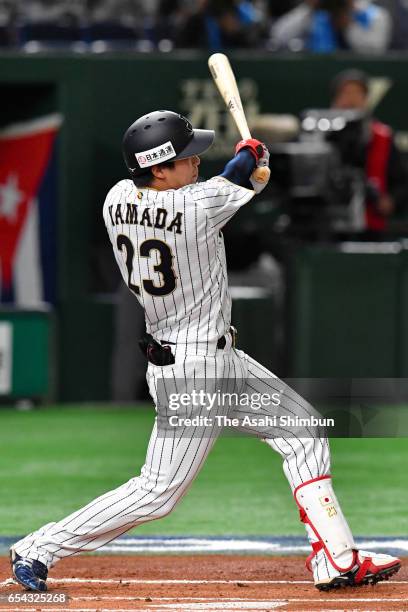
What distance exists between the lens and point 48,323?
39.7 ft

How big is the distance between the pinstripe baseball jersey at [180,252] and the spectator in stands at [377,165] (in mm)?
6272

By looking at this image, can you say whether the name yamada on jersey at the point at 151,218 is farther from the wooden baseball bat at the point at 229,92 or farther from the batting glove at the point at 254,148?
the wooden baseball bat at the point at 229,92

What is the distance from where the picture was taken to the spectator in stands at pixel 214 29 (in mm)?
12656

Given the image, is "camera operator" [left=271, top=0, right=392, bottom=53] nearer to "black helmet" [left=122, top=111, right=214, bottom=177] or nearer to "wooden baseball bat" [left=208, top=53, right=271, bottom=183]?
"wooden baseball bat" [left=208, top=53, right=271, bottom=183]

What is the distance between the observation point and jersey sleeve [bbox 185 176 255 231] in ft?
17.5

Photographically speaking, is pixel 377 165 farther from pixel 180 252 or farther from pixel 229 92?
pixel 180 252

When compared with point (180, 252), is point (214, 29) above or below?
above

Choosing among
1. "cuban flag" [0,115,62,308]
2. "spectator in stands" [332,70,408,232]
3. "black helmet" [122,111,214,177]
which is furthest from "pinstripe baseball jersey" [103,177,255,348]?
"cuban flag" [0,115,62,308]

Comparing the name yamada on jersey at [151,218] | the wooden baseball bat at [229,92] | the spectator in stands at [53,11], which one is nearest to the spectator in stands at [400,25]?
the spectator in stands at [53,11]

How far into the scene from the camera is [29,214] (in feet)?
41.2

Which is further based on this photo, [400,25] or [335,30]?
[400,25]

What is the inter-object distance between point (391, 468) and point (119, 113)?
→ 15.6ft

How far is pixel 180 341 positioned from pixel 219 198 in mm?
545
